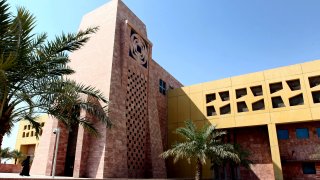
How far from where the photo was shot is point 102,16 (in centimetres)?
2062

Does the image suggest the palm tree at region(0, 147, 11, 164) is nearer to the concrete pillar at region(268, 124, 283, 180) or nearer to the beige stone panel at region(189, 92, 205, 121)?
the beige stone panel at region(189, 92, 205, 121)

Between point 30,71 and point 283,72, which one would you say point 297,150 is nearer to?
point 283,72

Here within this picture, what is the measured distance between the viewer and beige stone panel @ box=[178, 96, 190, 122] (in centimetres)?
2500

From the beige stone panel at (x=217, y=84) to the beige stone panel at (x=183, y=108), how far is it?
2199 mm

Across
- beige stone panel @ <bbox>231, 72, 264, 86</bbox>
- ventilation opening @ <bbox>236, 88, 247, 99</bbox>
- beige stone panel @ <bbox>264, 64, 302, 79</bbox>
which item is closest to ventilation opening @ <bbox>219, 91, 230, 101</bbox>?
ventilation opening @ <bbox>236, 88, 247, 99</bbox>

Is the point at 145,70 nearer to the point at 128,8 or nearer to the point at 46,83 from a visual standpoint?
the point at 128,8

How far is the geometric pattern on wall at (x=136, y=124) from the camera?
17.8 m

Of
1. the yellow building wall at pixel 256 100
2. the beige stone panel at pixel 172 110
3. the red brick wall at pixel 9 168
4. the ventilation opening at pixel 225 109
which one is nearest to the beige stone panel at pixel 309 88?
the yellow building wall at pixel 256 100

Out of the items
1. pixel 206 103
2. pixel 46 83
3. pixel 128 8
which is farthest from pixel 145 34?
pixel 46 83

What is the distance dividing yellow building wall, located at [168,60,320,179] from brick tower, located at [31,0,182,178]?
4793mm

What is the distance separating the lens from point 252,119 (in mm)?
21484

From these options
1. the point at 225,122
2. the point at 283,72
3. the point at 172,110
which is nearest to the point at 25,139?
the point at 172,110

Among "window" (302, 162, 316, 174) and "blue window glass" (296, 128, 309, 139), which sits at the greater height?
"blue window glass" (296, 128, 309, 139)

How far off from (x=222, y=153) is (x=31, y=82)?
12073 millimetres
